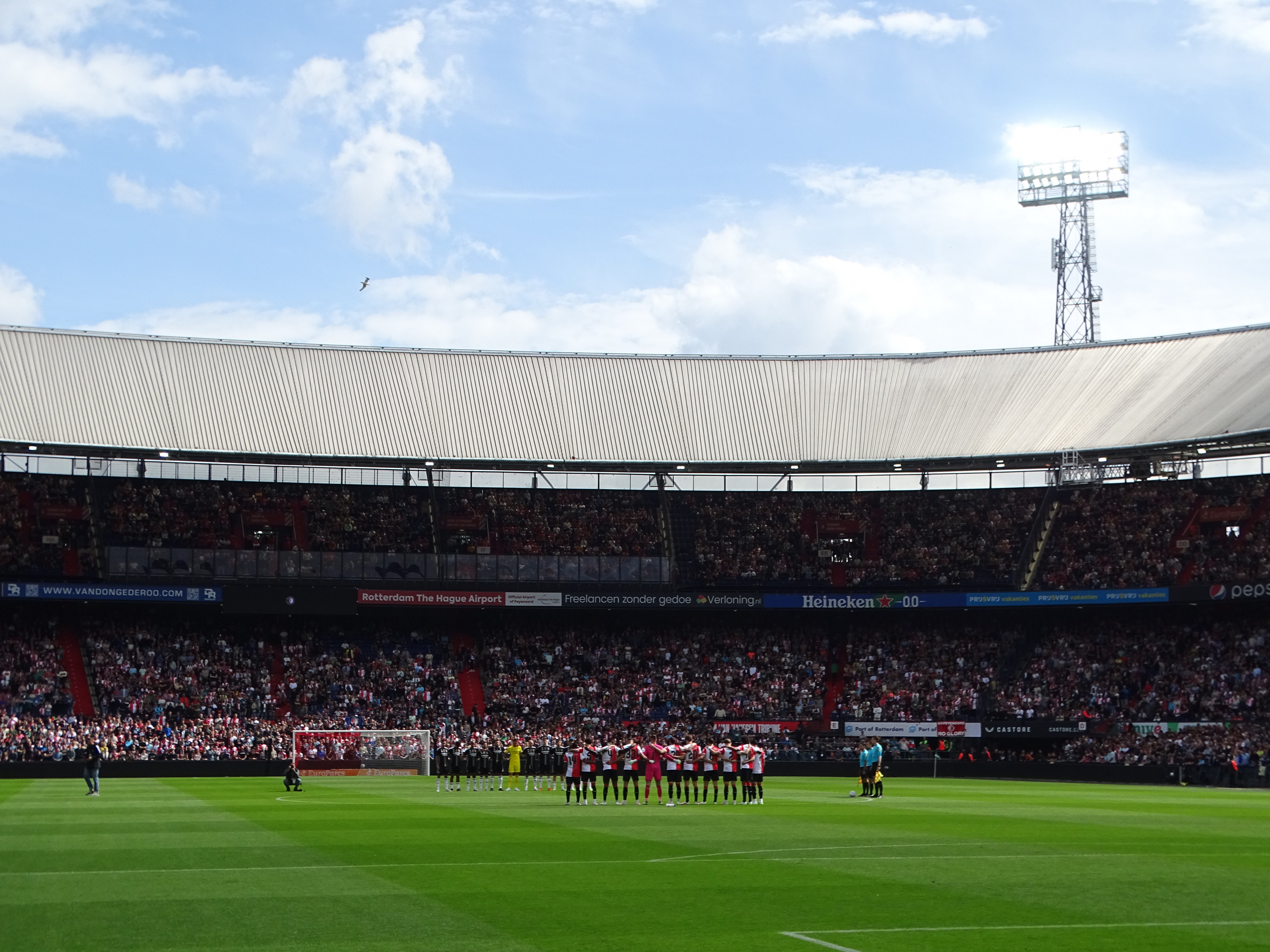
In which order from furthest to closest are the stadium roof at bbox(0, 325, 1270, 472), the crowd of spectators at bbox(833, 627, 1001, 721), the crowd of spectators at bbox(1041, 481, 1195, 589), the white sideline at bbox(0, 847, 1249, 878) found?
the crowd of spectators at bbox(833, 627, 1001, 721) → the crowd of spectators at bbox(1041, 481, 1195, 589) → the stadium roof at bbox(0, 325, 1270, 472) → the white sideline at bbox(0, 847, 1249, 878)

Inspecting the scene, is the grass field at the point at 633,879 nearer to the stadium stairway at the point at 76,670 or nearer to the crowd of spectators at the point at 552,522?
the stadium stairway at the point at 76,670

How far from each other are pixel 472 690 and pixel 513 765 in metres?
17.4

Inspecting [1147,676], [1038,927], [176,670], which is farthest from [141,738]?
[1038,927]

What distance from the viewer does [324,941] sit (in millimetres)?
13398

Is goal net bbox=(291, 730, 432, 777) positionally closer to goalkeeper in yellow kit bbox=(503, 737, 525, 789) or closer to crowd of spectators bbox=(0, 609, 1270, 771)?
crowd of spectators bbox=(0, 609, 1270, 771)

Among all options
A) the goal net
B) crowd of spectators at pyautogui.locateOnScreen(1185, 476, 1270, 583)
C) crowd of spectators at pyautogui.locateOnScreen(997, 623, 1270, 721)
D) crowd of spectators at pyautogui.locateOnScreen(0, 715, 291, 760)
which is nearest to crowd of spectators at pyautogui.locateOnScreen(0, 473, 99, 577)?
crowd of spectators at pyautogui.locateOnScreen(0, 715, 291, 760)

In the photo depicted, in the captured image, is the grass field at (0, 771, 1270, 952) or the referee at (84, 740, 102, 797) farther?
the referee at (84, 740, 102, 797)

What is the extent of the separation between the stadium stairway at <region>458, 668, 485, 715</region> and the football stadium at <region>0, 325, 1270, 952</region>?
15cm

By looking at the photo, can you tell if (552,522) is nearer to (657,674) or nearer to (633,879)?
(657,674)

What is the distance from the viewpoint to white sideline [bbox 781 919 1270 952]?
45.1 feet

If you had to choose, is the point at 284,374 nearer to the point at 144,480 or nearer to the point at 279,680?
the point at 144,480

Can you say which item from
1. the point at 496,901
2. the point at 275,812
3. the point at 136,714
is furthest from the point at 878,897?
the point at 136,714

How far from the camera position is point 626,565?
69.1 metres

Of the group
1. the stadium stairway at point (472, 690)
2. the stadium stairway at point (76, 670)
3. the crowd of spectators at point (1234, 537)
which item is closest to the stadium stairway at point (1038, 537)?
the crowd of spectators at point (1234, 537)
